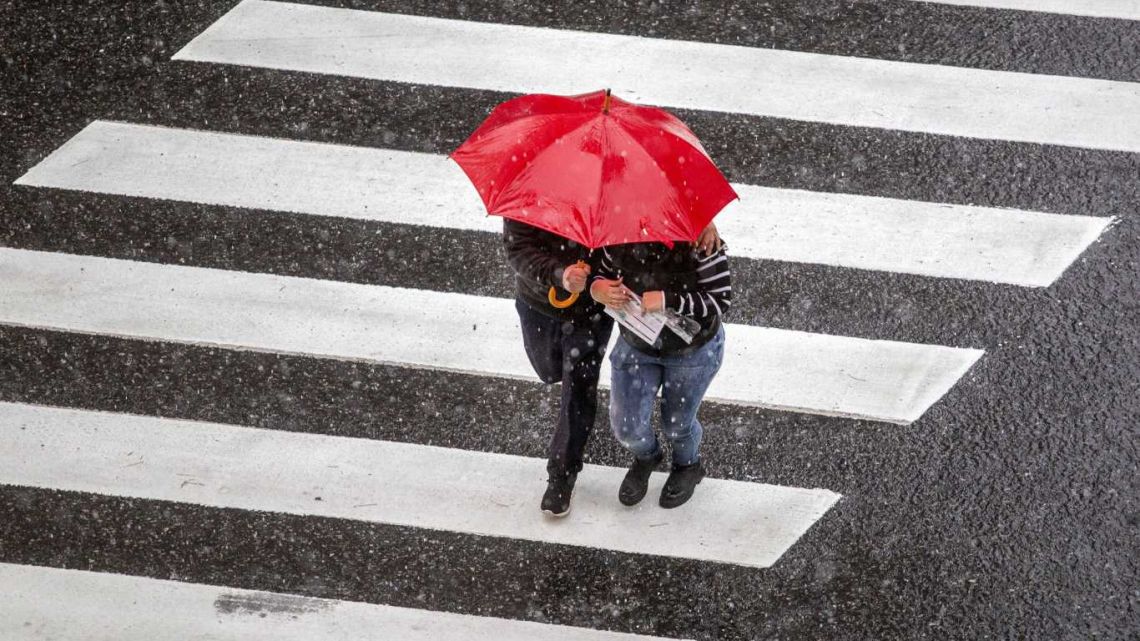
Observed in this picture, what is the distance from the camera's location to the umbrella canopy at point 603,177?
3.65m

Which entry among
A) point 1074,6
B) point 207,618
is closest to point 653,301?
point 207,618

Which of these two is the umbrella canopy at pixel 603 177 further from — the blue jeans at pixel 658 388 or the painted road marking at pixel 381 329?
the painted road marking at pixel 381 329

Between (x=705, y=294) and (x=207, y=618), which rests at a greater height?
(x=705, y=294)

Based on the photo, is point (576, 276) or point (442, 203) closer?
point (576, 276)

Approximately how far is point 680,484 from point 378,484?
49.6 inches

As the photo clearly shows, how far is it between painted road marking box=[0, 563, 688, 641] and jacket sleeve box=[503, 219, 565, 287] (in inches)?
59.6

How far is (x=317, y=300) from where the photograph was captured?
222 inches

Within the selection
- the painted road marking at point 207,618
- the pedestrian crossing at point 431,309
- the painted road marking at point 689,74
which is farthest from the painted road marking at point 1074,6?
the painted road marking at point 207,618

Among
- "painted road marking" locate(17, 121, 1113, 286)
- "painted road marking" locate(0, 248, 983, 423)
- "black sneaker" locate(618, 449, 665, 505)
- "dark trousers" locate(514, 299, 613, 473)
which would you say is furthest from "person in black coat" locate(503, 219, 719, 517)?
"painted road marking" locate(17, 121, 1113, 286)

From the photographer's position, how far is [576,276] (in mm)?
3848

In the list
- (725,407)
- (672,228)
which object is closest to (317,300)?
(725,407)

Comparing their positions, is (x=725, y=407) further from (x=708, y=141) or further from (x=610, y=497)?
(x=708, y=141)

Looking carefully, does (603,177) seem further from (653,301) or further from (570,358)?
(570,358)

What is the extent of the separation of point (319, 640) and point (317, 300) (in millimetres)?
1649
